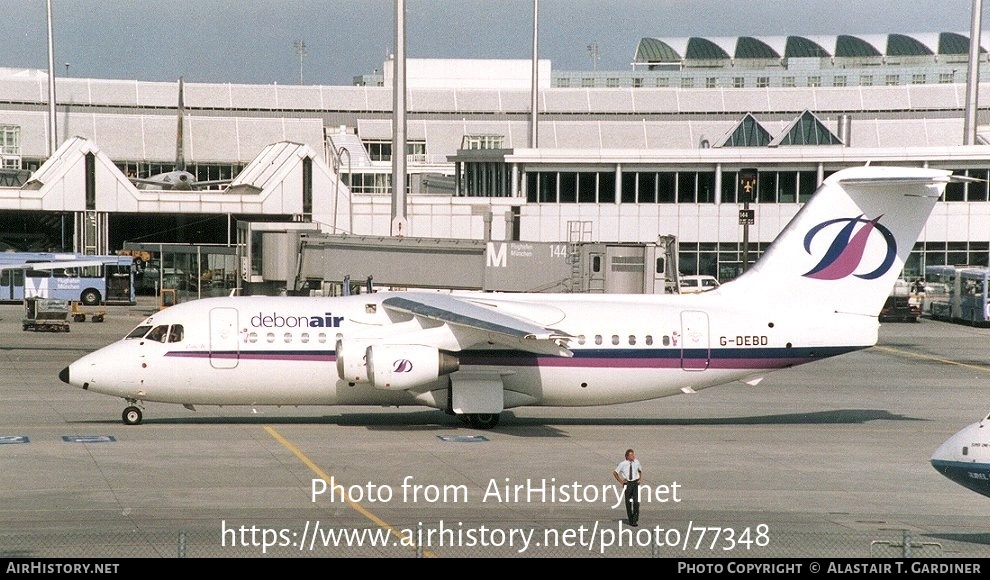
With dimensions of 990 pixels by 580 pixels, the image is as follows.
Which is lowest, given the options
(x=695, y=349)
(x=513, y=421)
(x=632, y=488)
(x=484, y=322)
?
(x=513, y=421)

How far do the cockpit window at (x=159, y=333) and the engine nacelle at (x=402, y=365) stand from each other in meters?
5.41

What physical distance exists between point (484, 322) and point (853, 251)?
1086 cm

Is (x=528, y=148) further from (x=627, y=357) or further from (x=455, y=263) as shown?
(x=627, y=357)

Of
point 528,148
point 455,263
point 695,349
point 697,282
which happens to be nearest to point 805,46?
point 528,148

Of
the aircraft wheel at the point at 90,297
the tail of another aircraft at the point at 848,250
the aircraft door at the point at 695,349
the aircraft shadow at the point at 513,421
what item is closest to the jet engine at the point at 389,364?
the aircraft shadow at the point at 513,421

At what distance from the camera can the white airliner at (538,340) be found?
31.9 meters

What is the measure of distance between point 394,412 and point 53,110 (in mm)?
65790

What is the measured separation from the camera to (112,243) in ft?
A: 344

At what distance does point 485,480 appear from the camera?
2581cm

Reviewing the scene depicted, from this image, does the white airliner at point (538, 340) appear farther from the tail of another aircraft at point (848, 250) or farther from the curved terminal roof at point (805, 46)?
the curved terminal roof at point (805, 46)

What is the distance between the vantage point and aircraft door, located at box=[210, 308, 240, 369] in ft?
105

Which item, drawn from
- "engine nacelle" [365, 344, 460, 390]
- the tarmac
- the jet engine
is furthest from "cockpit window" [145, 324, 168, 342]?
"engine nacelle" [365, 344, 460, 390]

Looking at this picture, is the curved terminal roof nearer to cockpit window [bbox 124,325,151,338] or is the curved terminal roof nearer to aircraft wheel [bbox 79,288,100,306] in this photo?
aircraft wheel [bbox 79,288,100,306]

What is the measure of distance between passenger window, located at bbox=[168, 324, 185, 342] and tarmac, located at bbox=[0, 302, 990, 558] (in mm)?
2323
